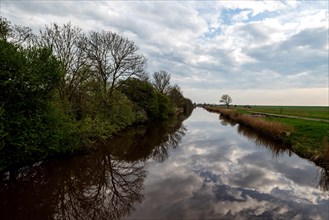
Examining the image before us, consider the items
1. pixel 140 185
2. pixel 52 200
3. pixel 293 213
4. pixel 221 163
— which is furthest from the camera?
pixel 221 163

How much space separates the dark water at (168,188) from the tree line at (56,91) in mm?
1402

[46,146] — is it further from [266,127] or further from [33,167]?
[266,127]

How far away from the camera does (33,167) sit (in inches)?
468

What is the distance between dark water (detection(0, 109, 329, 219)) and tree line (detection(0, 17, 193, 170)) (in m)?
1.40

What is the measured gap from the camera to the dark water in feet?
25.0

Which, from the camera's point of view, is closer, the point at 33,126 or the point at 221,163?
the point at 33,126

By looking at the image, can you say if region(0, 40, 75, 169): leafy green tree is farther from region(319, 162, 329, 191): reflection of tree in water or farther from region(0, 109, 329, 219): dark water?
region(319, 162, 329, 191): reflection of tree in water

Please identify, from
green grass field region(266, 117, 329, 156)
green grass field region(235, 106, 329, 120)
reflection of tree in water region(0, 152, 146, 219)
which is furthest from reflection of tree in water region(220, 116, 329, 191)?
green grass field region(235, 106, 329, 120)

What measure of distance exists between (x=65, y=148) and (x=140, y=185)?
5.26 m

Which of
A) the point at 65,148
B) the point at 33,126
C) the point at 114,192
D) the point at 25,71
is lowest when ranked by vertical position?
the point at 114,192

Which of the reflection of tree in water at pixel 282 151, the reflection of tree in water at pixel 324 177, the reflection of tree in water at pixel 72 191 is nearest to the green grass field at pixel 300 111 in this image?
the reflection of tree in water at pixel 282 151

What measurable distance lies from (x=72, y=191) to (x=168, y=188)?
372 centimetres

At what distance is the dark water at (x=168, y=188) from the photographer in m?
7.61

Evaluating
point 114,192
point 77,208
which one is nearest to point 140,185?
point 114,192
